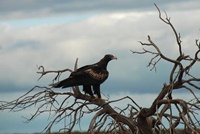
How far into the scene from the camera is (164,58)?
31.5 ft

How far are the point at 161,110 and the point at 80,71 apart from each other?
76.7 inches

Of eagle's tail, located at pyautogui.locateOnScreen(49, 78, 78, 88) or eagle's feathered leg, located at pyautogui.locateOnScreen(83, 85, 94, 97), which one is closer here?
eagle's tail, located at pyautogui.locateOnScreen(49, 78, 78, 88)

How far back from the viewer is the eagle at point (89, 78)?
10836mm

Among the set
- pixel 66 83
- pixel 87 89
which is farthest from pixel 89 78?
pixel 66 83

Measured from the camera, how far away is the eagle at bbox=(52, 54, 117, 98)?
10836mm

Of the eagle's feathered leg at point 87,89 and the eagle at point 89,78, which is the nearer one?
the eagle at point 89,78

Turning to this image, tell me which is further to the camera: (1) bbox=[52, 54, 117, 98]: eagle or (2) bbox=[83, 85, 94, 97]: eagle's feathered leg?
(2) bbox=[83, 85, 94, 97]: eagle's feathered leg

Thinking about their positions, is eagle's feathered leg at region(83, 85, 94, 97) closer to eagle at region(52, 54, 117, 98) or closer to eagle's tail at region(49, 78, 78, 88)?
eagle at region(52, 54, 117, 98)

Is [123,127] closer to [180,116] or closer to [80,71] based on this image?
[180,116]

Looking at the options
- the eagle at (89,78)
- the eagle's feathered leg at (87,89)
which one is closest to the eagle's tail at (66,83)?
the eagle at (89,78)

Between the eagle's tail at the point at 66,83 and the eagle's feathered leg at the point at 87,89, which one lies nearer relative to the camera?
the eagle's tail at the point at 66,83

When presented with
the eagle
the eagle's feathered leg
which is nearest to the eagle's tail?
the eagle

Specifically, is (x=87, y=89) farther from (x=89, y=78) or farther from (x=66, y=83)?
(x=66, y=83)

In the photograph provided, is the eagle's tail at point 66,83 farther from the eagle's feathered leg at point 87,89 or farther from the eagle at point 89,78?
the eagle's feathered leg at point 87,89
